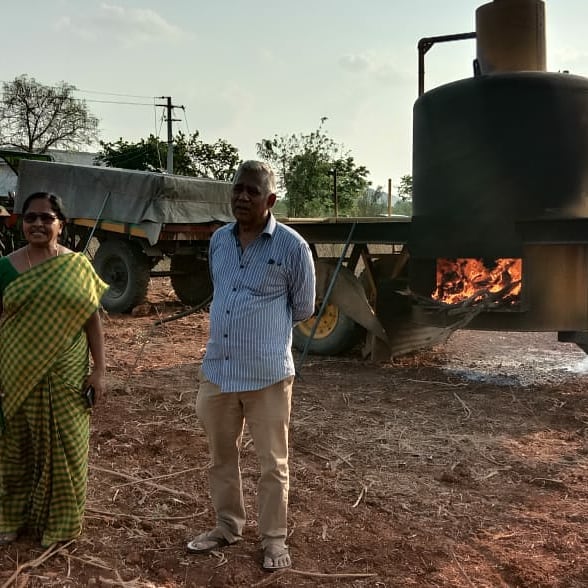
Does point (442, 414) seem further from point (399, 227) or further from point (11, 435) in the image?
point (11, 435)

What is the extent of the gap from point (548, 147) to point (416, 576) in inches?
170

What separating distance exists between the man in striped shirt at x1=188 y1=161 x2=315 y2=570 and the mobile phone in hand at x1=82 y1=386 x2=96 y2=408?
0.53 m

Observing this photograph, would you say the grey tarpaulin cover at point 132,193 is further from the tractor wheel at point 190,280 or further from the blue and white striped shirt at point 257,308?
the blue and white striped shirt at point 257,308

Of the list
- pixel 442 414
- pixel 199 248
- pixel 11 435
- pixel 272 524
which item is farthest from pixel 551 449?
pixel 199 248

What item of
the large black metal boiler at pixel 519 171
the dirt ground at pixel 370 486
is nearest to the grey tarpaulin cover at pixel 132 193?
the dirt ground at pixel 370 486

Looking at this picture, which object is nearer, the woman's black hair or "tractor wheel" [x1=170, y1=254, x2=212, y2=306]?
the woman's black hair

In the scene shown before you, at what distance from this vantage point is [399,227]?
7.16 metres

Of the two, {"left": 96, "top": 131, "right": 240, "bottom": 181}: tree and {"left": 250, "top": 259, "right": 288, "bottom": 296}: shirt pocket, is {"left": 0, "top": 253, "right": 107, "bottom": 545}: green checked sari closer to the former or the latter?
{"left": 250, "top": 259, "right": 288, "bottom": 296}: shirt pocket

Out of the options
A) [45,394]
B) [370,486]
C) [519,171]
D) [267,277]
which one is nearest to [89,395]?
[45,394]

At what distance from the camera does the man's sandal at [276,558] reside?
303 cm

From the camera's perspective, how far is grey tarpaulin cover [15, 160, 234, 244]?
11.4 meters

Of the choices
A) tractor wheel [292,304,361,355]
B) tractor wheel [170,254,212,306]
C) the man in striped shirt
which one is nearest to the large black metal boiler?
tractor wheel [292,304,361,355]

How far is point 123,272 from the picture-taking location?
12008mm

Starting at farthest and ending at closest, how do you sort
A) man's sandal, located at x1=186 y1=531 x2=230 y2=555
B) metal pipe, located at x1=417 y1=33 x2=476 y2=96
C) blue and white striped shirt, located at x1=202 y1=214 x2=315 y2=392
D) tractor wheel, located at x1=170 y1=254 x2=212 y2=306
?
tractor wheel, located at x1=170 y1=254 x2=212 y2=306, metal pipe, located at x1=417 y1=33 x2=476 y2=96, man's sandal, located at x1=186 y1=531 x2=230 y2=555, blue and white striped shirt, located at x1=202 y1=214 x2=315 y2=392
